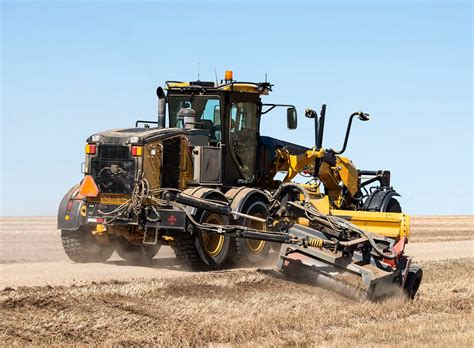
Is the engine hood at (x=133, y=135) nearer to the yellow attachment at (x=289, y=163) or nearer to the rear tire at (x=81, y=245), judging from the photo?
the rear tire at (x=81, y=245)

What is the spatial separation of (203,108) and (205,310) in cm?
650

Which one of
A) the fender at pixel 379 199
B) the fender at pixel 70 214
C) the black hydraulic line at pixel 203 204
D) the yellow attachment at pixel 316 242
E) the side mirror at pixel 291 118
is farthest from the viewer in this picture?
the fender at pixel 379 199

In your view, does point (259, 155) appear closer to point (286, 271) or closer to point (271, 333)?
point (286, 271)

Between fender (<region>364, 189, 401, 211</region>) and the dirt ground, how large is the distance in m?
5.03

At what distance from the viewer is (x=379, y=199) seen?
20.4 m

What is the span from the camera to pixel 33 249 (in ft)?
64.6

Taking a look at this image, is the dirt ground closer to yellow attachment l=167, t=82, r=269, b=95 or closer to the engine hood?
the engine hood

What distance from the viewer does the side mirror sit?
671 inches

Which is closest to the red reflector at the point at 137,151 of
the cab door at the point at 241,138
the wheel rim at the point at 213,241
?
the wheel rim at the point at 213,241

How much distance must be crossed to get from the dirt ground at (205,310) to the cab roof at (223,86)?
3640 mm

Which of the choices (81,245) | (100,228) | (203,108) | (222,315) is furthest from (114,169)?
(222,315)

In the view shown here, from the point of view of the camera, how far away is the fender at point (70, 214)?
15.2 meters

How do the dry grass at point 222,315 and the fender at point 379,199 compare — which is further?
the fender at point 379,199

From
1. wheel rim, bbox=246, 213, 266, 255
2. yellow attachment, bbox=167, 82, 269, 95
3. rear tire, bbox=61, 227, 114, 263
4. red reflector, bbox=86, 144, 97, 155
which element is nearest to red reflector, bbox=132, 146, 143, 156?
red reflector, bbox=86, 144, 97, 155
